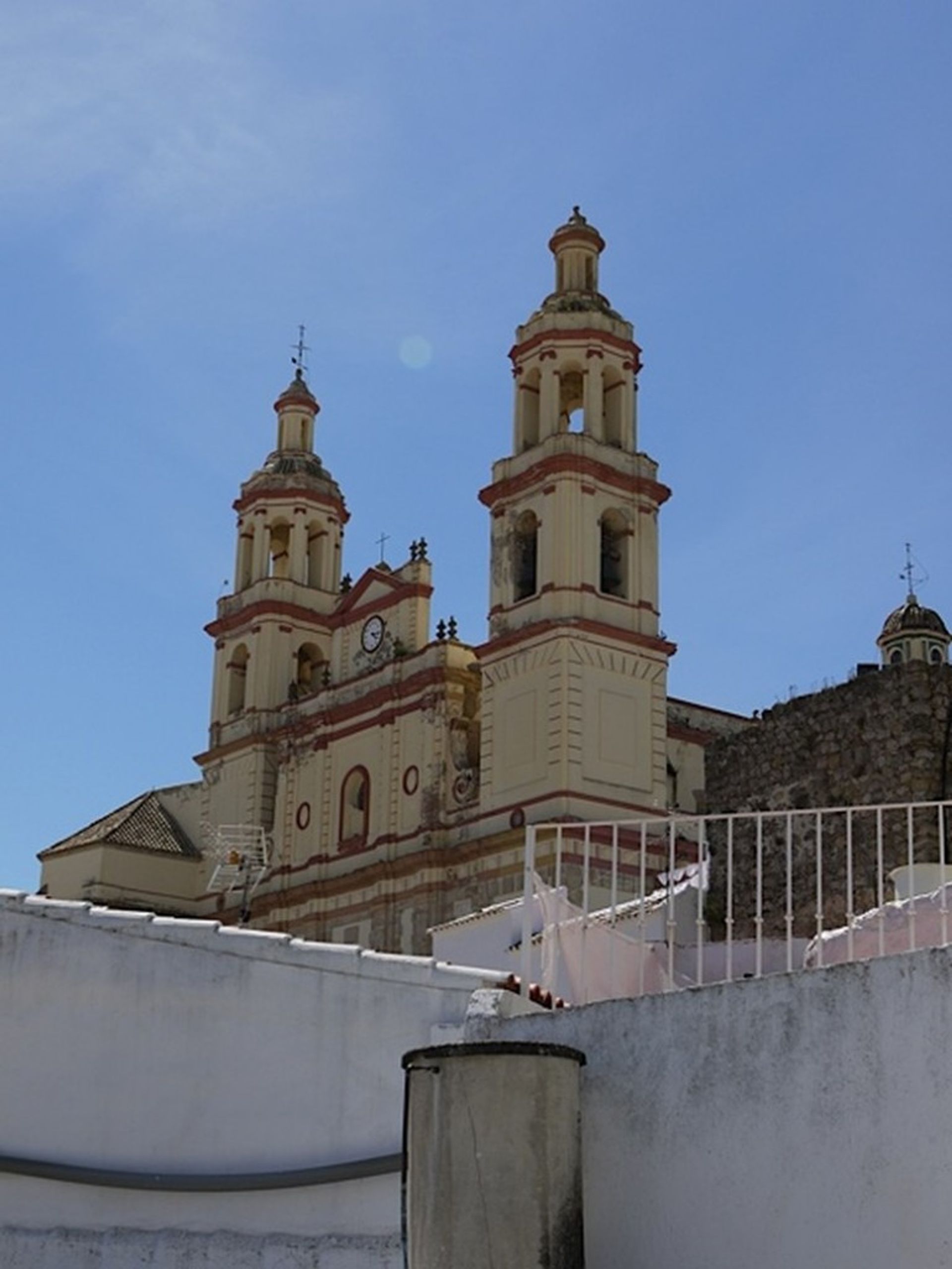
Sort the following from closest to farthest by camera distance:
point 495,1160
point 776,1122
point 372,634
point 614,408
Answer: point 776,1122 < point 495,1160 < point 614,408 < point 372,634

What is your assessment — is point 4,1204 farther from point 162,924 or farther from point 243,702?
point 243,702

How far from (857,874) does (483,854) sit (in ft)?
36.3

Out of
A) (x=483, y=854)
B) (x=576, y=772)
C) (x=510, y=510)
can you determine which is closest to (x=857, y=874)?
(x=576, y=772)

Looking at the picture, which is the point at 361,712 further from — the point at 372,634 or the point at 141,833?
the point at 141,833

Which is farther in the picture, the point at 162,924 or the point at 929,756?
the point at 929,756

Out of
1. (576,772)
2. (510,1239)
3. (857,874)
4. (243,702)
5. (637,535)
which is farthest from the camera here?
(243,702)

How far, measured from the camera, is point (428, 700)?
1449 inches

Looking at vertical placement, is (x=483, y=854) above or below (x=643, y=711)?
below

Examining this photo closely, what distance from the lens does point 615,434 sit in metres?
35.9

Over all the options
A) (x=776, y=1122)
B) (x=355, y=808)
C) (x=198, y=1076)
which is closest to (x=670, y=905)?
(x=776, y=1122)

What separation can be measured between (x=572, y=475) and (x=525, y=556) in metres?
1.85

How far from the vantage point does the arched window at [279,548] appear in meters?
42.7

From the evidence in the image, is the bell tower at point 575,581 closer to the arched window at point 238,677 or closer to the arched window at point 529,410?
the arched window at point 529,410

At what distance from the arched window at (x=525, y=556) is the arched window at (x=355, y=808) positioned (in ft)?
19.1
